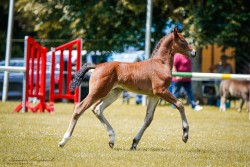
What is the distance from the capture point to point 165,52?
11688mm

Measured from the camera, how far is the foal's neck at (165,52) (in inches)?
457

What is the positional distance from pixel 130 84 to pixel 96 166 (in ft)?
9.00

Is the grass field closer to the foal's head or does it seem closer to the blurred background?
the foal's head

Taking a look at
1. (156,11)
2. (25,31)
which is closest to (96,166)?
(156,11)

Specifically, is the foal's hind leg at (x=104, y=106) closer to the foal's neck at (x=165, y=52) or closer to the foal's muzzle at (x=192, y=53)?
the foal's neck at (x=165, y=52)

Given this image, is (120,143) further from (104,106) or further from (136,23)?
(136,23)

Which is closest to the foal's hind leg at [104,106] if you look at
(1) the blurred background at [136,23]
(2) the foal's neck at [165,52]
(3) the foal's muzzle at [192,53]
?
(2) the foal's neck at [165,52]

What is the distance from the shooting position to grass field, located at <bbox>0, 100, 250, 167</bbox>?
920 centimetres

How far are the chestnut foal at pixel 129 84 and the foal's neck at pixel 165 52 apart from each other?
0.02m

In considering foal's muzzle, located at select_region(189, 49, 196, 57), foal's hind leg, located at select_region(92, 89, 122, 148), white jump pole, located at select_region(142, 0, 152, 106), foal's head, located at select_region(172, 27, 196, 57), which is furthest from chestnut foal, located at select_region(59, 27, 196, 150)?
white jump pole, located at select_region(142, 0, 152, 106)

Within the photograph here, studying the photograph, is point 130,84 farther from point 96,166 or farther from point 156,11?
point 156,11

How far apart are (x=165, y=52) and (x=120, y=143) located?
71.7 inches

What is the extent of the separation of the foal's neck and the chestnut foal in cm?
2

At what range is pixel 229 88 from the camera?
888 inches
